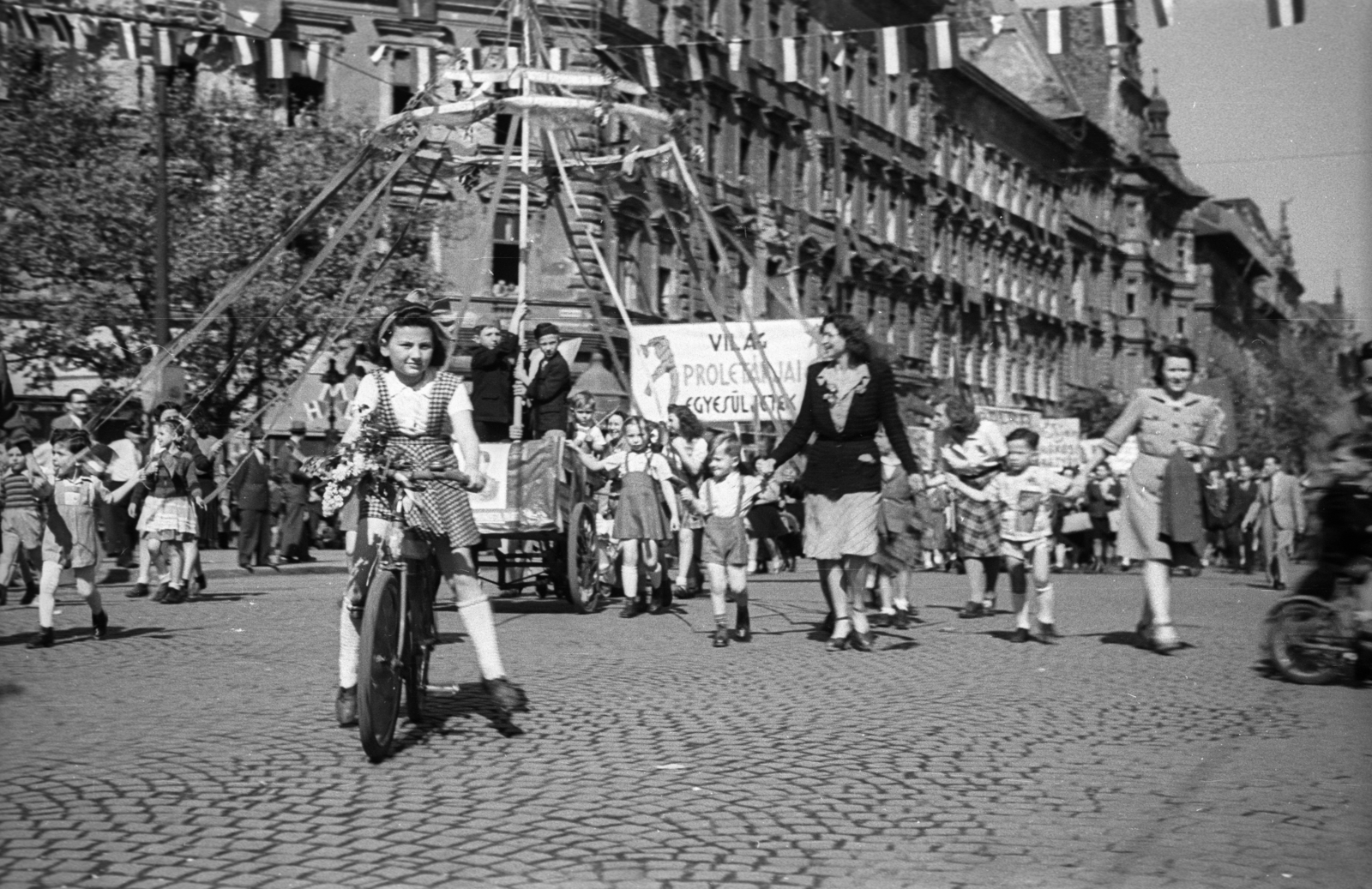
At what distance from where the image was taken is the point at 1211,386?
12.0 m

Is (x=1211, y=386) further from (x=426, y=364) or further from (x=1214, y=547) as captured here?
(x=1214, y=547)

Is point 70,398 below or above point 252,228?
below

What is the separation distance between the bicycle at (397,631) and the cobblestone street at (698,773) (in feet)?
0.57

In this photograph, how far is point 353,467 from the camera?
7.27 metres

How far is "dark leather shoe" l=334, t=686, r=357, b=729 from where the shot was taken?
304 inches

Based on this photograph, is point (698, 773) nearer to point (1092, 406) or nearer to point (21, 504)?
point (21, 504)

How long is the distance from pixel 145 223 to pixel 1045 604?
19.5m

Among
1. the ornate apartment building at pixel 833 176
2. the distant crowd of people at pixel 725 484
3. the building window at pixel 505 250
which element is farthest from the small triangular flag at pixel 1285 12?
the building window at pixel 505 250

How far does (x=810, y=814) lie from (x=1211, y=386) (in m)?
6.89

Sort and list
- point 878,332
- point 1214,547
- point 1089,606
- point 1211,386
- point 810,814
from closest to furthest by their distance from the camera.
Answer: point 810,814, point 1211,386, point 1089,606, point 1214,547, point 878,332

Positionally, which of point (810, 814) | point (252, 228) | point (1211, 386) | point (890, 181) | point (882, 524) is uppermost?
point (890, 181)

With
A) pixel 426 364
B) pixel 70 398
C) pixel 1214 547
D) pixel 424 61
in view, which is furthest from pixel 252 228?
pixel 426 364

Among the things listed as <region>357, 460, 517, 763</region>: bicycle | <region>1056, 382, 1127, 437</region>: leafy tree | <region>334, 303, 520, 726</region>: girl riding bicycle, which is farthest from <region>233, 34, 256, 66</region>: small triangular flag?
<region>1056, 382, 1127, 437</region>: leafy tree

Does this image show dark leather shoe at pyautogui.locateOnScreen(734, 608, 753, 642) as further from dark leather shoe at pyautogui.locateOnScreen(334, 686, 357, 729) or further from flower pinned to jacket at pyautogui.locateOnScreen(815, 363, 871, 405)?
dark leather shoe at pyautogui.locateOnScreen(334, 686, 357, 729)
